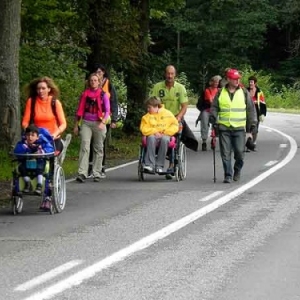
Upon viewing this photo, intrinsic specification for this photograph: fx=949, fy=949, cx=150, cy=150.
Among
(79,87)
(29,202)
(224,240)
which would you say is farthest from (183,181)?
(79,87)

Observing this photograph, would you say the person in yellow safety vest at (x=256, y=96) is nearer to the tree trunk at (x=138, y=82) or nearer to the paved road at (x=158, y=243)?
the tree trunk at (x=138, y=82)

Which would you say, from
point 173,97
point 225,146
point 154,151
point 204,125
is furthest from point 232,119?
point 204,125

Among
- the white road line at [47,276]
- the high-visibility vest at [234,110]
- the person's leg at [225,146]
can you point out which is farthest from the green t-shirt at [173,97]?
the white road line at [47,276]

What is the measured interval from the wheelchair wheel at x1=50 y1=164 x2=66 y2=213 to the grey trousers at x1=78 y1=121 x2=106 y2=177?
12.1ft

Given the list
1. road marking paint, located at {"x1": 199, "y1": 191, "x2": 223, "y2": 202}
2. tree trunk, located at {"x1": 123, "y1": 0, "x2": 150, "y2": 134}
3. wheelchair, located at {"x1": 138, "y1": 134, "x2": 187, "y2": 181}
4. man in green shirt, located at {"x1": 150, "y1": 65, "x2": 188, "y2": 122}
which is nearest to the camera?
road marking paint, located at {"x1": 199, "y1": 191, "x2": 223, "y2": 202}

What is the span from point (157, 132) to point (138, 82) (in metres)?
11.7

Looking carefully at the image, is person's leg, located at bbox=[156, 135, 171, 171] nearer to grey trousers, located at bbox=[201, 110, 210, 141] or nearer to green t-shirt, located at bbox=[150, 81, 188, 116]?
green t-shirt, located at bbox=[150, 81, 188, 116]

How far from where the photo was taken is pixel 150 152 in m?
16.5

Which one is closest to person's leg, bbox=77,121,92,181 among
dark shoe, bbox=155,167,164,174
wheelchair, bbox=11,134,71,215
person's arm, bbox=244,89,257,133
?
dark shoe, bbox=155,167,164,174

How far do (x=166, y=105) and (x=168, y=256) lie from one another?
907 centimetres

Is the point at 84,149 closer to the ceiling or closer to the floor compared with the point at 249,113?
closer to the floor

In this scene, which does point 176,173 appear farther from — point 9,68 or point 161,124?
point 9,68

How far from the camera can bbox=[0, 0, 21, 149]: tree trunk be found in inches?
675

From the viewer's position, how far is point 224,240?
1040 cm
